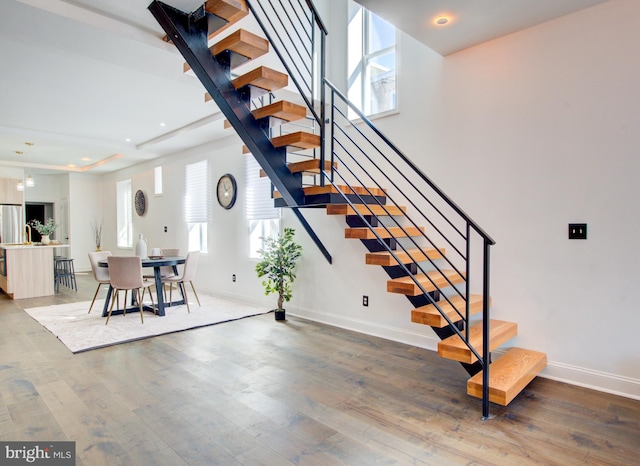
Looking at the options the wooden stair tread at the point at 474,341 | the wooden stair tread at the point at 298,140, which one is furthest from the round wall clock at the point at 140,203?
the wooden stair tread at the point at 474,341

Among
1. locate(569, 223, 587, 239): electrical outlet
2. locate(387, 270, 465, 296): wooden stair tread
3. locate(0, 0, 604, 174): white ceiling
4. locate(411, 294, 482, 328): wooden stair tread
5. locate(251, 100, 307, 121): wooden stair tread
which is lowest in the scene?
locate(411, 294, 482, 328): wooden stair tread

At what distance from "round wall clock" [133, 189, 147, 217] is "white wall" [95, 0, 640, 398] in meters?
6.33

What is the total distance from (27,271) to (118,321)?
3.21 meters

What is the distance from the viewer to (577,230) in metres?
2.84

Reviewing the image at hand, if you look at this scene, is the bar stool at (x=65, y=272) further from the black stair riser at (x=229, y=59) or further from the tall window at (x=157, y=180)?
the black stair riser at (x=229, y=59)

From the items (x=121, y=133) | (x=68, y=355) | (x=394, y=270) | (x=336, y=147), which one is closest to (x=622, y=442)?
(x=394, y=270)

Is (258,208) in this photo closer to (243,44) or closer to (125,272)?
(125,272)

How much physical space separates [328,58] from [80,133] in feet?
15.2

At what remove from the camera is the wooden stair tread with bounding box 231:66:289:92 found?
9.30ft

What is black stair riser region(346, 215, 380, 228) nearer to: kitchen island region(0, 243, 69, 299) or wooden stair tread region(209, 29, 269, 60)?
wooden stair tread region(209, 29, 269, 60)

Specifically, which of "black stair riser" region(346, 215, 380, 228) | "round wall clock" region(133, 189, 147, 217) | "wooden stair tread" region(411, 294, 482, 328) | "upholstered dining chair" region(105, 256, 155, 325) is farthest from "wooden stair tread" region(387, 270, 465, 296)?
"round wall clock" region(133, 189, 147, 217)

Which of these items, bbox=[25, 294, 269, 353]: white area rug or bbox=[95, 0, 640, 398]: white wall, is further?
bbox=[25, 294, 269, 353]: white area rug

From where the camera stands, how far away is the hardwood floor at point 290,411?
200cm

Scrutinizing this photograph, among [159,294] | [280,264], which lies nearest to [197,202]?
[159,294]
